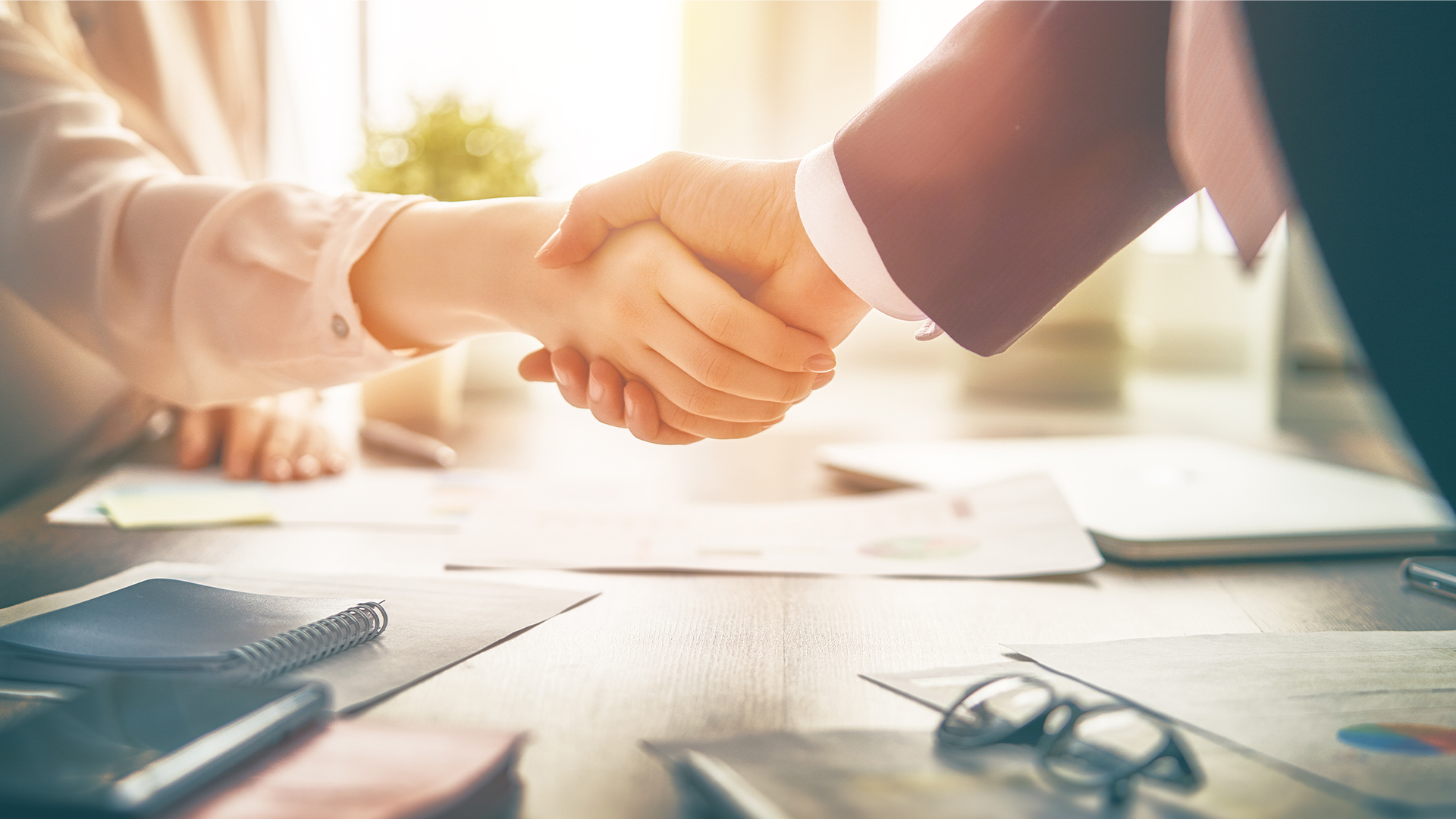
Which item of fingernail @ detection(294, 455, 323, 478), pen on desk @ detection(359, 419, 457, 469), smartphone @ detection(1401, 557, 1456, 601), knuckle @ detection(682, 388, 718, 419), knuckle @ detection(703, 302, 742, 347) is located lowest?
pen on desk @ detection(359, 419, 457, 469)

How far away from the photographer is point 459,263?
0.72 meters

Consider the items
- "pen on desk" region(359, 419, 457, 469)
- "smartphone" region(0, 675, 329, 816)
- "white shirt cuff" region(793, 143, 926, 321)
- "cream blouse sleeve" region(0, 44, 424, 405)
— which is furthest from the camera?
"pen on desk" region(359, 419, 457, 469)

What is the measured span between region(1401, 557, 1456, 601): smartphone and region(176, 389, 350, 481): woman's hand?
944 mm

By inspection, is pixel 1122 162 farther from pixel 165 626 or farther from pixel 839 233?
pixel 165 626

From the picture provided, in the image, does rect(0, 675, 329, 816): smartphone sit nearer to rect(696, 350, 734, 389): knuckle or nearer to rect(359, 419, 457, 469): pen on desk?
rect(696, 350, 734, 389): knuckle

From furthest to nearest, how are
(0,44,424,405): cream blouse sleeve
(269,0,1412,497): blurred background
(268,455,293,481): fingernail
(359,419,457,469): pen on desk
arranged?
(269,0,1412,497): blurred background
(359,419,457,469): pen on desk
(268,455,293,481): fingernail
(0,44,424,405): cream blouse sleeve

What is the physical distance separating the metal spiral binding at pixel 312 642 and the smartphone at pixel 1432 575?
2.12 ft

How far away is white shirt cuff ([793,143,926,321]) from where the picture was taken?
2.04 feet

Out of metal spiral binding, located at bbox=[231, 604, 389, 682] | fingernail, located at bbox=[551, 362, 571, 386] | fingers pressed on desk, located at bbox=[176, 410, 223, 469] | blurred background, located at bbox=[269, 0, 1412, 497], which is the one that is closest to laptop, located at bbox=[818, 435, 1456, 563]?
blurred background, located at bbox=[269, 0, 1412, 497]

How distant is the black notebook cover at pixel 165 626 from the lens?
0.42 m

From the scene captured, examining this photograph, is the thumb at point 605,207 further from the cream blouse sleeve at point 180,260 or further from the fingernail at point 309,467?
the fingernail at point 309,467

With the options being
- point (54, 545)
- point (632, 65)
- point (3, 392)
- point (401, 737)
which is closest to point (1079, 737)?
point (401, 737)

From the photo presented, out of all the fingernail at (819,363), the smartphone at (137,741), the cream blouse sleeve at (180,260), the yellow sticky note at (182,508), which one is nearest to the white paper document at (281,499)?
the yellow sticky note at (182,508)

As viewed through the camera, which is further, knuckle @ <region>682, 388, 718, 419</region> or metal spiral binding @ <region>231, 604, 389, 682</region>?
knuckle @ <region>682, 388, 718, 419</region>
